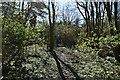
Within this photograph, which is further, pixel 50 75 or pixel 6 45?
pixel 50 75

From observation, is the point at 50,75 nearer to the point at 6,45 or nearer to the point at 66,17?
the point at 6,45

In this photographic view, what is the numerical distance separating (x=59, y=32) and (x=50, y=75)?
8.55 m

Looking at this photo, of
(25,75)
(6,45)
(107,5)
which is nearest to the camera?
(6,45)

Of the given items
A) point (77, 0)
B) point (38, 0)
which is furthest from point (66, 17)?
point (38, 0)

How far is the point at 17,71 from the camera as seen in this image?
147 inches

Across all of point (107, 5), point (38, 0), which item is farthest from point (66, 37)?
point (107, 5)

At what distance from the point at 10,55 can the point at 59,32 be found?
8882mm

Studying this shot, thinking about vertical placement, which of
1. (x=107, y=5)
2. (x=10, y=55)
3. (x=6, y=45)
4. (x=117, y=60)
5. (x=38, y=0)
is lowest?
(x=117, y=60)

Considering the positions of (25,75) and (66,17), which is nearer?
(25,75)

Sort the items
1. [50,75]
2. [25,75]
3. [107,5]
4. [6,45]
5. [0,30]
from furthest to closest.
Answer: [107,5]
[50,75]
[25,75]
[6,45]
[0,30]

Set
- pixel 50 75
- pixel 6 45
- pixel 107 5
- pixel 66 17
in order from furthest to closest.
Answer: pixel 66 17, pixel 107 5, pixel 50 75, pixel 6 45

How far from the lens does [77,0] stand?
405 inches

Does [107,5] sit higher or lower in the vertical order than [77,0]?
lower

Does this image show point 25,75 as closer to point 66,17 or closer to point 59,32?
point 59,32
